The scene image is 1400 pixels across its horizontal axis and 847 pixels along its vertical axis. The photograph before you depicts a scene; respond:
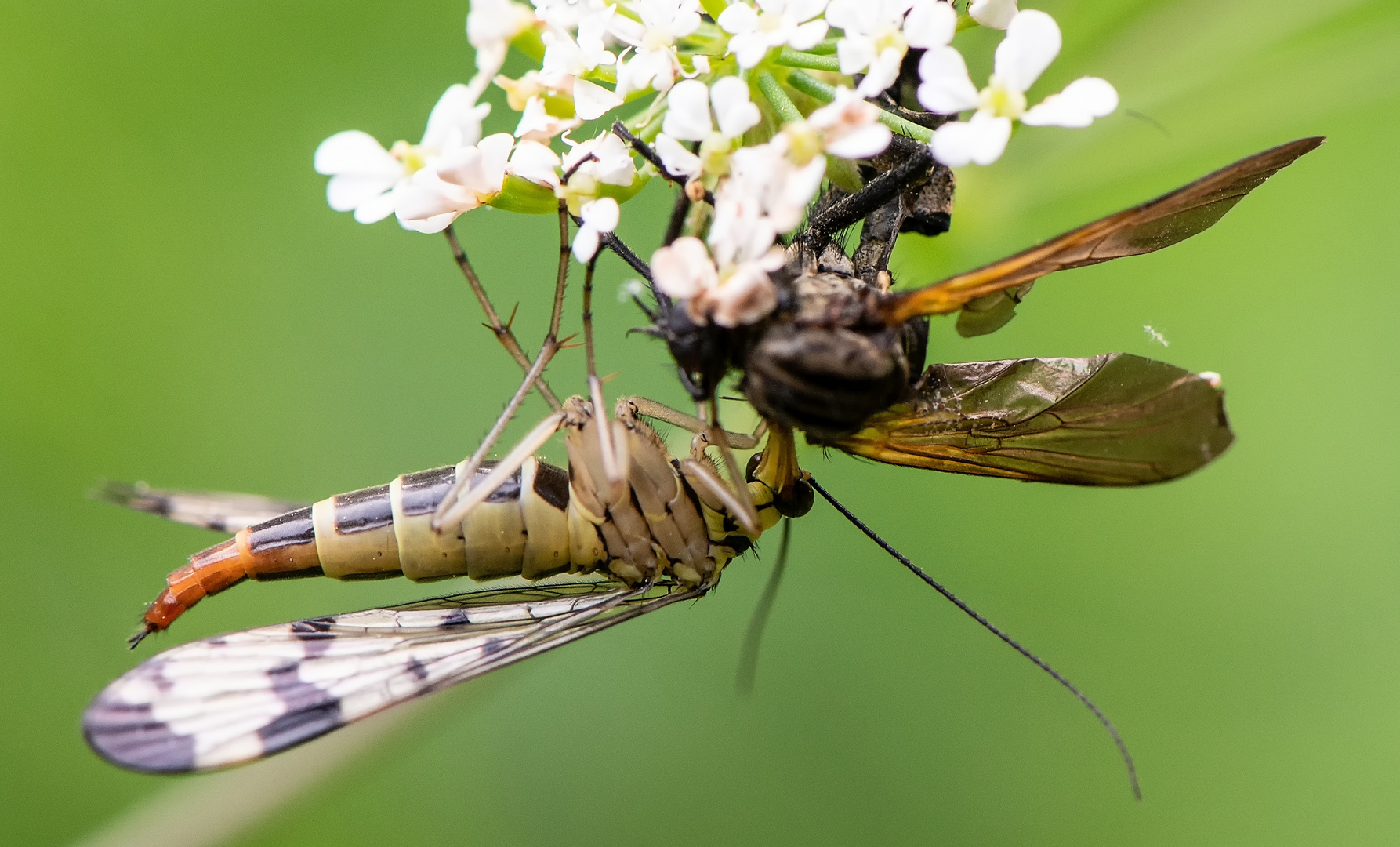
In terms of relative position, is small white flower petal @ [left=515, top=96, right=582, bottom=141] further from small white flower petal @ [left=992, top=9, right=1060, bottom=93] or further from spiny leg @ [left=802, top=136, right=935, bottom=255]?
small white flower petal @ [left=992, top=9, right=1060, bottom=93]

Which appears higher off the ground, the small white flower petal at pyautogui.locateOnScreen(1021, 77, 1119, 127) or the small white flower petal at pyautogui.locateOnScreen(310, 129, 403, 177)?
the small white flower petal at pyautogui.locateOnScreen(310, 129, 403, 177)

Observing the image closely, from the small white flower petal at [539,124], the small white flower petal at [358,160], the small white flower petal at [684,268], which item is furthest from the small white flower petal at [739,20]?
the small white flower petal at [358,160]

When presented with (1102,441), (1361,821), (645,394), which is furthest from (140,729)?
(1361,821)

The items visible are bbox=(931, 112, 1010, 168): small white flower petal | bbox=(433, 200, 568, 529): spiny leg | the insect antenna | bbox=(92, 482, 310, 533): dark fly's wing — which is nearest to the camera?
bbox=(931, 112, 1010, 168): small white flower petal

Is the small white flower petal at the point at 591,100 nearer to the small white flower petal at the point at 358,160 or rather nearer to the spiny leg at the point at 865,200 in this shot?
the small white flower petal at the point at 358,160

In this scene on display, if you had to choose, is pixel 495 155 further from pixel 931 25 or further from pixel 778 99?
pixel 931 25

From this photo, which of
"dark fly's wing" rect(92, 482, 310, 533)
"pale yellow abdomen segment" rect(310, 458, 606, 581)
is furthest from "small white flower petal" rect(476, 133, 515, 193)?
"dark fly's wing" rect(92, 482, 310, 533)

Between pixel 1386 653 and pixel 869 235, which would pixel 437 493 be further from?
pixel 1386 653
